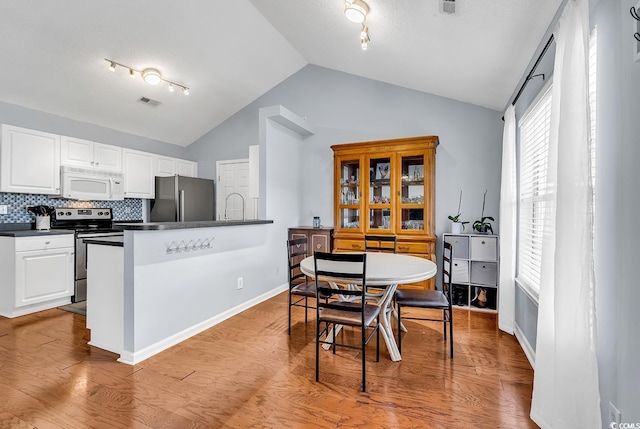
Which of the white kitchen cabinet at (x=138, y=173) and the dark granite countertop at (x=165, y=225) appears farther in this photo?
the white kitchen cabinet at (x=138, y=173)

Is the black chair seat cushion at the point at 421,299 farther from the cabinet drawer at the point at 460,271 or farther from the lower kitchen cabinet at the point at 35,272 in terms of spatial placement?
the lower kitchen cabinet at the point at 35,272

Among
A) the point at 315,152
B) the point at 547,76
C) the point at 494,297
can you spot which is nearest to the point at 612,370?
the point at 547,76

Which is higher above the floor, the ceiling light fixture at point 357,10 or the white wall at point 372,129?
the ceiling light fixture at point 357,10

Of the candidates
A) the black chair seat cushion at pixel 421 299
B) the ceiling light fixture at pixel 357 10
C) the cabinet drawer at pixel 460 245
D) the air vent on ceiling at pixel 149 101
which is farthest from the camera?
the air vent on ceiling at pixel 149 101

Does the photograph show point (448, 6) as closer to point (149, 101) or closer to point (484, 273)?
point (484, 273)

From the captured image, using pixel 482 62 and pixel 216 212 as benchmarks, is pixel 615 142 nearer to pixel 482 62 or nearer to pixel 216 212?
pixel 482 62

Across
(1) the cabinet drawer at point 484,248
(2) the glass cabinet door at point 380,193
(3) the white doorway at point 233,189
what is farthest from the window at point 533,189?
(3) the white doorway at point 233,189

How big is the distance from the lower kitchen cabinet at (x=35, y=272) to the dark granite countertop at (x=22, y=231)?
4 cm

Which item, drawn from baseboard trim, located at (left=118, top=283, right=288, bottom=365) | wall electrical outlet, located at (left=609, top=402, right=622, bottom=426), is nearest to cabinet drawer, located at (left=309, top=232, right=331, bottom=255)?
baseboard trim, located at (left=118, top=283, right=288, bottom=365)

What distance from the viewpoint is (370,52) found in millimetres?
3590

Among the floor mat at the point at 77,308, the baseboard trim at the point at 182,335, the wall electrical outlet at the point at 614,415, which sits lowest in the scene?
the floor mat at the point at 77,308

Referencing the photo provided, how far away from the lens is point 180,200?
5012 millimetres

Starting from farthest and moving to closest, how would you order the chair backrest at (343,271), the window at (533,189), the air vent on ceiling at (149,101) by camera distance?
the air vent on ceiling at (149,101) → the window at (533,189) → the chair backrest at (343,271)

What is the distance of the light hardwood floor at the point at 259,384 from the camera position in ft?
5.74
